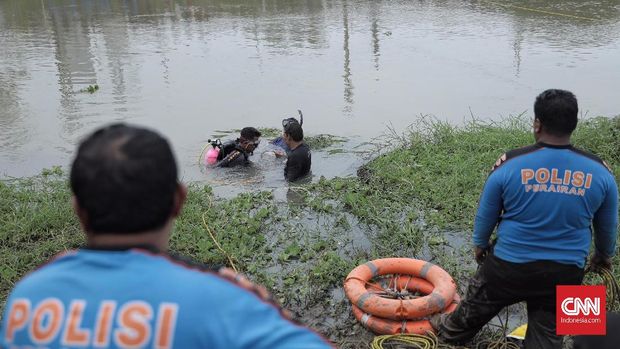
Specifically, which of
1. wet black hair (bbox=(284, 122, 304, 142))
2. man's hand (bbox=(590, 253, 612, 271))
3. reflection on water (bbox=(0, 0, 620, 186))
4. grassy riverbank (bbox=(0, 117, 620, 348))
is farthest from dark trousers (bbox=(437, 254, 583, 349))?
reflection on water (bbox=(0, 0, 620, 186))

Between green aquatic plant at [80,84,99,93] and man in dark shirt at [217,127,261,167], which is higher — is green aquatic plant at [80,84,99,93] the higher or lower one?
the higher one

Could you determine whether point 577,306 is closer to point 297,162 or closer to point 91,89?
point 297,162

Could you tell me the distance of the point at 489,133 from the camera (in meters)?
8.34

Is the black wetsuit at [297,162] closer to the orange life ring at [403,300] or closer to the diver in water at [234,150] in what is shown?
the diver in water at [234,150]

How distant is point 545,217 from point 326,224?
10.3ft

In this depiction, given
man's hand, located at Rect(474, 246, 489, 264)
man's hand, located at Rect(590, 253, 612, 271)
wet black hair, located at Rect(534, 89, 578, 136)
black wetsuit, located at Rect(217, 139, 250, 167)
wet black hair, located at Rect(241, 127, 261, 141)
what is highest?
wet black hair, located at Rect(534, 89, 578, 136)

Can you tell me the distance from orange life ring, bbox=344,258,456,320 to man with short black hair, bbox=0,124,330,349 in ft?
9.21

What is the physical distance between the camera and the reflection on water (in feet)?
35.5

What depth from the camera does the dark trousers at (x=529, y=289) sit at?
10.4 feet

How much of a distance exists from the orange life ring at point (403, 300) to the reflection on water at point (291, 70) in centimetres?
375

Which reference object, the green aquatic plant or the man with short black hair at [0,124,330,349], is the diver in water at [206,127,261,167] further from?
the man with short black hair at [0,124,330,349]

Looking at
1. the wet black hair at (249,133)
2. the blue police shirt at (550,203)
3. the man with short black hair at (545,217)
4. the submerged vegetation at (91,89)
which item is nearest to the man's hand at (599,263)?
the man with short black hair at (545,217)

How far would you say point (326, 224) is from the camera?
6.05 metres

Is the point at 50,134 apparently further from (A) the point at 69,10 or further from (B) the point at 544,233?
(A) the point at 69,10
